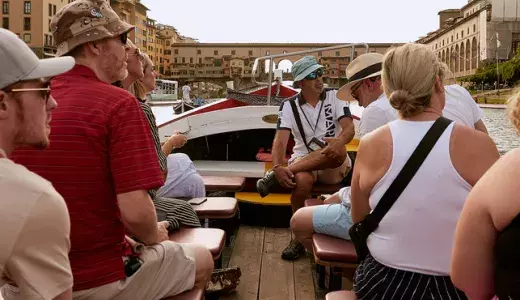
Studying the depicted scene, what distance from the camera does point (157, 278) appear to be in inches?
69.9

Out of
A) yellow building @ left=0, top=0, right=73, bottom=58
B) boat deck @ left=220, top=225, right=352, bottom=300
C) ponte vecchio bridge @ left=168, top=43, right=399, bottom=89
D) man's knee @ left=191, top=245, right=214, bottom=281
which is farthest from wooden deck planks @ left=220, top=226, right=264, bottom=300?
ponte vecchio bridge @ left=168, top=43, right=399, bottom=89

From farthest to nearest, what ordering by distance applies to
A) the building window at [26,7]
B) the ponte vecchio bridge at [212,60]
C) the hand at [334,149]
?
the ponte vecchio bridge at [212,60] → the building window at [26,7] → the hand at [334,149]

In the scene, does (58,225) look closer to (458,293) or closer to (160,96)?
(458,293)

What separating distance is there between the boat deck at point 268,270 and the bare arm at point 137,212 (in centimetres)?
123

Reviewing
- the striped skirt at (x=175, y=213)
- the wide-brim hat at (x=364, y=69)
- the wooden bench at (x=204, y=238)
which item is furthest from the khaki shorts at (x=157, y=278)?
the wide-brim hat at (x=364, y=69)

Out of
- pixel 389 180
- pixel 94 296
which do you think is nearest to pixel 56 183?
pixel 94 296

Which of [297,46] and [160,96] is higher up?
[297,46]

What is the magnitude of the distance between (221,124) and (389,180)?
3.55 metres

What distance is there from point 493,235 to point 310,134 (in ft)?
9.15

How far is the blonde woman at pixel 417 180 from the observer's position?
62.9 inches

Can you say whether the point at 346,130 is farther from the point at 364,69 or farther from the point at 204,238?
the point at 204,238

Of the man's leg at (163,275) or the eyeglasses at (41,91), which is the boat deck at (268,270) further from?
the eyeglasses at (41,91)

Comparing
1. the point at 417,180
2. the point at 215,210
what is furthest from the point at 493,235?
the point at 215,210

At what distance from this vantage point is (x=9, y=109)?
113 centimetres
